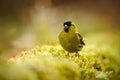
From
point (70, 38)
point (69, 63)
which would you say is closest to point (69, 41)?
point (70, 38)

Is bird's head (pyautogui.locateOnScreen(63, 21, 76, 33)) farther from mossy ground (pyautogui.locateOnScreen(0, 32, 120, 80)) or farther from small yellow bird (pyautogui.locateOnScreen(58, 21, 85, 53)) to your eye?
mossy ground (pyautogui.locateOnScreen(0, 32, 120, 80))

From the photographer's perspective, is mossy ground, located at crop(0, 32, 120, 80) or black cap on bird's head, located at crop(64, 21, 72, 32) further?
black cap on bird's head, located at crop(64, 21, 72, 32)

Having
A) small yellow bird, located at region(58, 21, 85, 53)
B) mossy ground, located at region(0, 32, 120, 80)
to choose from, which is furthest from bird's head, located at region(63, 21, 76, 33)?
mossy ground, located at region(0, 32, 120, 80)

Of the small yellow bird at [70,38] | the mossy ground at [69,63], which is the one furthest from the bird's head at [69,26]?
the mossy ground at [69,63]

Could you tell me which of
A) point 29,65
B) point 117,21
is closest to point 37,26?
point 29,65

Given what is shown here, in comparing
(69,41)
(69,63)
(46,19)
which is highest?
(46,19)

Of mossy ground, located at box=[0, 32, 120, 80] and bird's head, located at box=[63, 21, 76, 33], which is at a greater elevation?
bird's head, located at box=[63, 21, 76, 33]

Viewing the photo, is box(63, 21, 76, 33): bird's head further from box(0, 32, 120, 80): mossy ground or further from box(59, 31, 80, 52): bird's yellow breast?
box(0, 32, 120, 80): mossy ground

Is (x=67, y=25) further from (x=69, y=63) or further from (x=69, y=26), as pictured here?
(x=69, y=63)

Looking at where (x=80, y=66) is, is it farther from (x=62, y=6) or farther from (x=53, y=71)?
(x=62, y=6)
